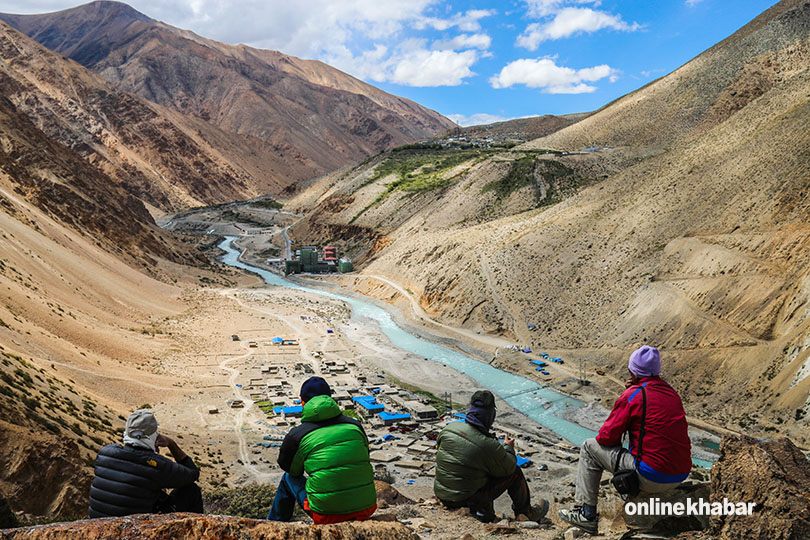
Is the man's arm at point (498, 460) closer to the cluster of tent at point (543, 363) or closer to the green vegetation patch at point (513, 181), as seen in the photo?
the cluster of tent at point (543, 363)

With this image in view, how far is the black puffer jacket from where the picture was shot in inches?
207

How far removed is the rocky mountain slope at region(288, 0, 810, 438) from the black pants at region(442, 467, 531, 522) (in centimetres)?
1815

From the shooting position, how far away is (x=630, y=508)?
19.9 ft

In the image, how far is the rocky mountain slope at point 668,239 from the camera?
26672 mm

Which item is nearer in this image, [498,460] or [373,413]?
[498,460]

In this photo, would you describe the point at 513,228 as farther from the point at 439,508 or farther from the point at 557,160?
the point at 439,508

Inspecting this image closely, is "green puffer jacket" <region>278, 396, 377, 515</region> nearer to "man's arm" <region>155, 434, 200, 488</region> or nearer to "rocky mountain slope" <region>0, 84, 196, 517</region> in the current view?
"man's arm" <region>155, 434, 200, 488</region>

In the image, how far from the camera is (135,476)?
530 cm

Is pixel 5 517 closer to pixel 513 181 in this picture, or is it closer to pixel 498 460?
pixel 498 460

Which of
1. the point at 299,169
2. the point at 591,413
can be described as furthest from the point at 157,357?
the point at 299,169

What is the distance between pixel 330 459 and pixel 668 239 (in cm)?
3564

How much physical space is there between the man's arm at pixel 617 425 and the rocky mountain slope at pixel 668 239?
62.1 ft

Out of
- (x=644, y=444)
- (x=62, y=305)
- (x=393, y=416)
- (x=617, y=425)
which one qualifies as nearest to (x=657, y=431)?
(x=644, y=444)

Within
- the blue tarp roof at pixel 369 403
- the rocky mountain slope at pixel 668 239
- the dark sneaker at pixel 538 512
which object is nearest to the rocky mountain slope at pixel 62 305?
the dark sneaker at pixel 538 512
